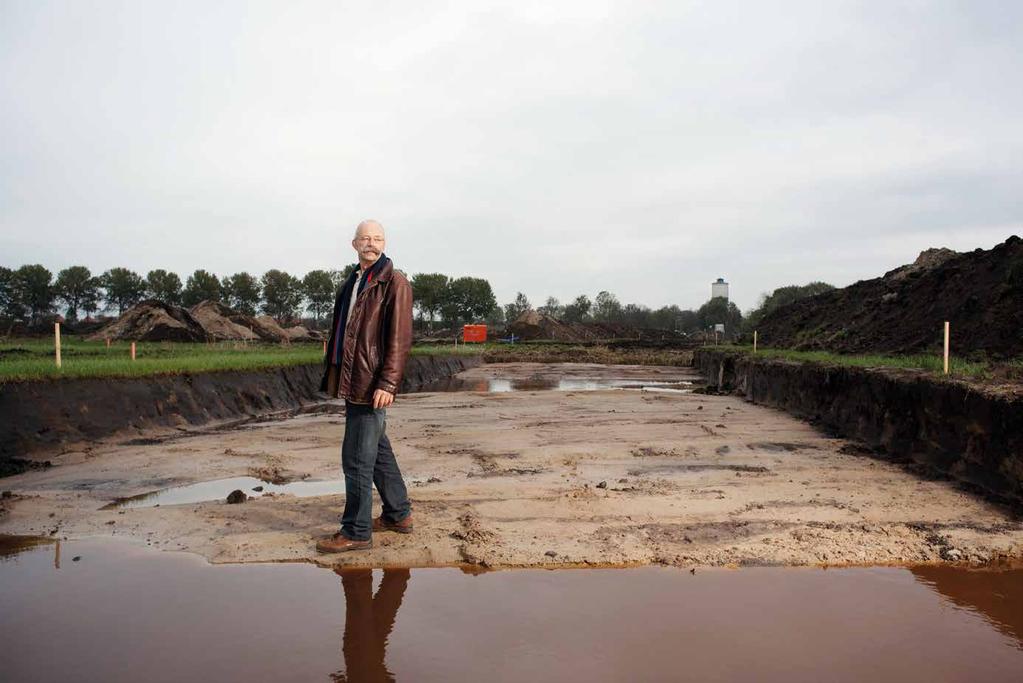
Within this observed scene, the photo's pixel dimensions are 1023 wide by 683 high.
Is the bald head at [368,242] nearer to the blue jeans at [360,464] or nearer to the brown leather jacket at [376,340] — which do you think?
the brown leather jacket at [376,340]

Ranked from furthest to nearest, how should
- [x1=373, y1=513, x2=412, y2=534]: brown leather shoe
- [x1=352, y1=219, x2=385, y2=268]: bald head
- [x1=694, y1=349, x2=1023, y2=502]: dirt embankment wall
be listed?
[x1=694, y1=349, x2=1023, y2=502]: dirt embankment wall < [x1=373, y1=513, x2=412, y2=534]: brown leather shoe < [x1=352, y1=219, x2=385, y2=268]: bald head

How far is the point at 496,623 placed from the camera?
3328 mm

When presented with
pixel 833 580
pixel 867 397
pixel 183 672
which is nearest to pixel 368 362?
pixel 183 672

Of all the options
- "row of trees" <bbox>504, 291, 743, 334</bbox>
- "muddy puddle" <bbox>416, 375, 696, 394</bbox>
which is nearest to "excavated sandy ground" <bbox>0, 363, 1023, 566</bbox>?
"muddy puddle" <bbox>416, 375, 696, 394</bbox>

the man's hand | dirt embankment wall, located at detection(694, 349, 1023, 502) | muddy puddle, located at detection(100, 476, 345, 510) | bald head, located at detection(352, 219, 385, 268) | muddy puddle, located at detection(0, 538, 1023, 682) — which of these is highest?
bald head, located at detection(352, 219, 385, 268)

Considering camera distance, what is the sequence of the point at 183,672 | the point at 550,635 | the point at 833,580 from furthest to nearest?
the point at 833,580, the point at 550,635, the point at 183,672

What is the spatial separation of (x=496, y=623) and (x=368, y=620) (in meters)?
0.64

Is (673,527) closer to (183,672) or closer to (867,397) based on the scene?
(183,672)

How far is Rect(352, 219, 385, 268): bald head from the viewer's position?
4383mm

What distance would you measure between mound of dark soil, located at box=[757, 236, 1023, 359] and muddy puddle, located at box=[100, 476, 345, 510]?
35.0 ft

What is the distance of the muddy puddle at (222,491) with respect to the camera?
5.71 m

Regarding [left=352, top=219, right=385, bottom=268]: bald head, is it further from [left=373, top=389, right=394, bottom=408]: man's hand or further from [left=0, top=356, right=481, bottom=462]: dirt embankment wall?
[left=0, top=356, right=481, bottom=462]: dirt embankment wall

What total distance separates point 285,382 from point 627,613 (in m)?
12.9

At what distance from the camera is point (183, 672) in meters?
2.83
